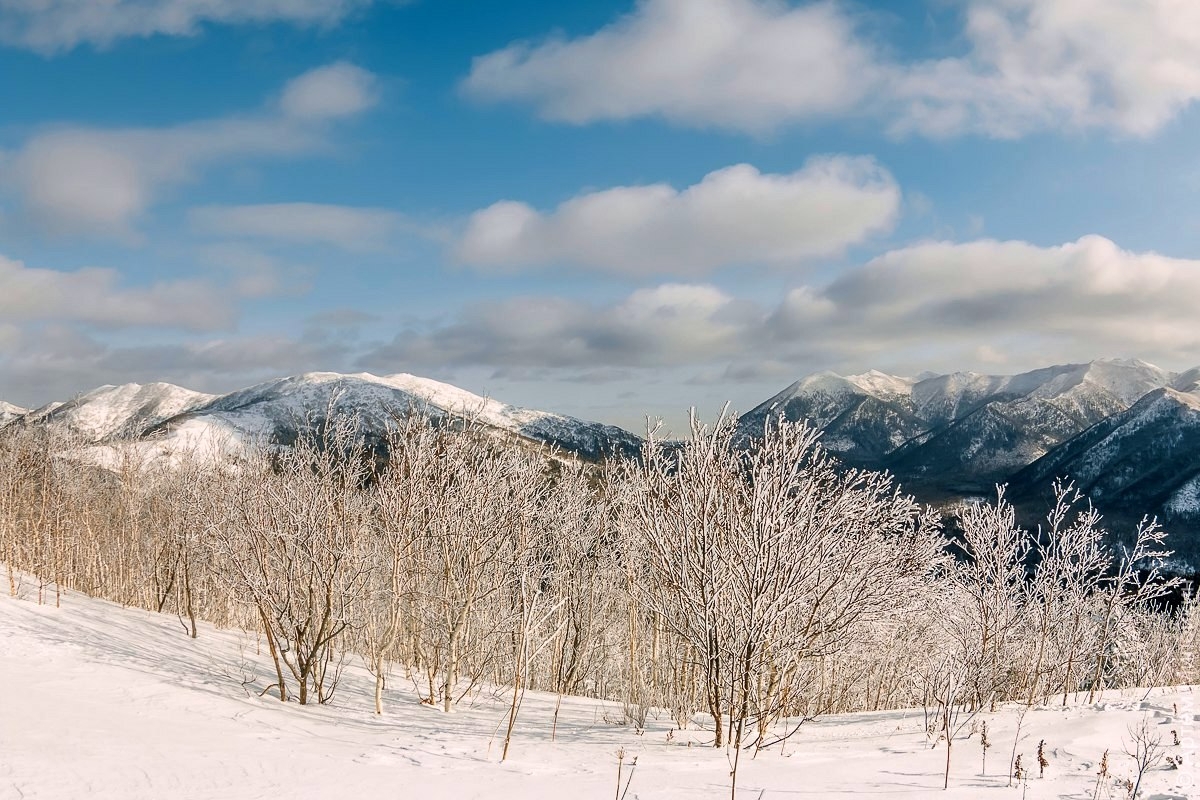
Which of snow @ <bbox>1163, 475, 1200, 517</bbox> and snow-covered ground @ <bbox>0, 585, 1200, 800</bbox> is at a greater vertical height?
snow @ <bbox>1163, 475, 1200, 517</bbox>

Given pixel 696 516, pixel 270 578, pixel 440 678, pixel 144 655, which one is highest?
pixel 696 516

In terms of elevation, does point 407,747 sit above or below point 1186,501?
below

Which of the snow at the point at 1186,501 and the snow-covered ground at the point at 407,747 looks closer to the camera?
the snow-covered ground at the point at 407,747

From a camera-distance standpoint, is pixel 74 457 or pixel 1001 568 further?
pixel 74 457

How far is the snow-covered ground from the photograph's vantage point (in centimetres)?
944

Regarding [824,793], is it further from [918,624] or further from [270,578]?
[918,624]

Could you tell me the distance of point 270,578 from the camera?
16453 millimetres

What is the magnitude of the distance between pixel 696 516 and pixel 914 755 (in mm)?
5414

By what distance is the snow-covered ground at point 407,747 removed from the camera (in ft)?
31.0

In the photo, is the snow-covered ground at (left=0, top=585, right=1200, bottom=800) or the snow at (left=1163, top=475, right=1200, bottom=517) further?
the snow at (left=1163, top=475, right=1200, bottom=517)

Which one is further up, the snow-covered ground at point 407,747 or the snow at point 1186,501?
the snow at point 1186,501

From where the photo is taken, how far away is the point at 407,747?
12055mm

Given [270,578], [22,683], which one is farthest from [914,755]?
[22,683]

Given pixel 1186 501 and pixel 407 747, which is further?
pixel 1186 501
